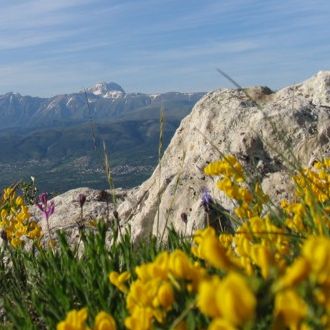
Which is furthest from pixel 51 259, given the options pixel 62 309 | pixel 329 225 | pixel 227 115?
pixel 227 115

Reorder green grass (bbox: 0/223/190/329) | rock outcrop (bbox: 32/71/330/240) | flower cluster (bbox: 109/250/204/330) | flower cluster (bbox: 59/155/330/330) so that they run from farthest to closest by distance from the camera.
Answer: rock outcrop (bbox: 32/71/330/240), green grass (bbox: 0/223/190/329), flower cluster (bbox: 109/250/204/330), flower cluster (bbox: 59/155/330/330)

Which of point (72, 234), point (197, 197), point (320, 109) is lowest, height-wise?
point (72, 234)

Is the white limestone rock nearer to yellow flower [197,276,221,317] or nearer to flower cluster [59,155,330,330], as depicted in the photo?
flower cluster [59,155,330,330]

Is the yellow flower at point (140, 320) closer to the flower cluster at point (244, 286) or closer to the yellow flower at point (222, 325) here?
the flower cluster at point (244, 286)

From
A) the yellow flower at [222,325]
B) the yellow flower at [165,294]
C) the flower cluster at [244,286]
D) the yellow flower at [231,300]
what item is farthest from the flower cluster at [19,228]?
the yellow flower at [231,300]

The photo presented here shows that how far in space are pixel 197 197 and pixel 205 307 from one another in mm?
6094

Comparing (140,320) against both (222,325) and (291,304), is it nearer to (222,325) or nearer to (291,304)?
(222,325)

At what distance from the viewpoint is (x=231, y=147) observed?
8836mm

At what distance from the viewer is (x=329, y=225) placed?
137 inches

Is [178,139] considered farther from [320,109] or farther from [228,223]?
[228,223]

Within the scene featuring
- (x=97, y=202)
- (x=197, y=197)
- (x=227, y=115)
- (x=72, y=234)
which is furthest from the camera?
(x=97, y=202)

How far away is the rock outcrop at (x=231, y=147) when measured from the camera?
7648 millimetres

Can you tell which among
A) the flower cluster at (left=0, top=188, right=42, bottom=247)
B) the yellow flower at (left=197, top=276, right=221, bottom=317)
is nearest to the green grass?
the flower cluster at (left=0, top=188, right=42, bottom=247)

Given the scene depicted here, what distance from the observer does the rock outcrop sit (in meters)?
7.65
